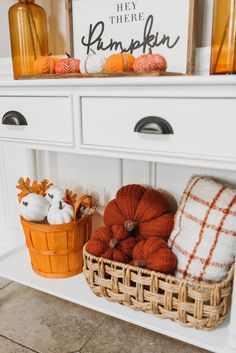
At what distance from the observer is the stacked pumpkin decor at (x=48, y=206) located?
3.36ft

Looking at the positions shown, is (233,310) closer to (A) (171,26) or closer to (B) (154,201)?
(B) (154,201)

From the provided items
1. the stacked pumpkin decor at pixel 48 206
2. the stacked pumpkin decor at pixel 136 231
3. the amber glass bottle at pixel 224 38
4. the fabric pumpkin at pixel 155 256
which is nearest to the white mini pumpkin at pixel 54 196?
the stacked pumpkin decor at pixel 48 206

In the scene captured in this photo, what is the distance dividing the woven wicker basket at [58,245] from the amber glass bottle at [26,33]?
0.45 m

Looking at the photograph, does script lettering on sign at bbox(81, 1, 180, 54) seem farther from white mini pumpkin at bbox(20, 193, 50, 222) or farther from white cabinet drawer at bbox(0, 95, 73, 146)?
white mini pumpkin at bbox(20, 193, 50, 222)

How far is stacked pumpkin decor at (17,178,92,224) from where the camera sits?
1.02 metres

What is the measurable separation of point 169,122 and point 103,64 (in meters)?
0.26

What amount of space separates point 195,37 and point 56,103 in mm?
411

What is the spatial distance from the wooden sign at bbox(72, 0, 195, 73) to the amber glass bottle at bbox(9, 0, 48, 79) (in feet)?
0.34

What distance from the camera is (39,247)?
41.6 inches

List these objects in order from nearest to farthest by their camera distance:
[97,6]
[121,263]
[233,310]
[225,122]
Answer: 1. [225,122]
2. [233,310]
3. [121,263]
4. [97,6]

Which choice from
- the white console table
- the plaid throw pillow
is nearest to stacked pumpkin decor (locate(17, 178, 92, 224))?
the white console table

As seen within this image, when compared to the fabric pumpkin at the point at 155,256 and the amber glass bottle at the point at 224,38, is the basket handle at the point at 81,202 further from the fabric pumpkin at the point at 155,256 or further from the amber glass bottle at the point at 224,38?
the amber glass bottle at the point at 224,38

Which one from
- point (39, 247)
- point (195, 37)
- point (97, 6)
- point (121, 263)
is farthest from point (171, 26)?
point (39, 247)

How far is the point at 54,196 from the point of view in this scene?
1079mm
